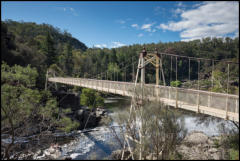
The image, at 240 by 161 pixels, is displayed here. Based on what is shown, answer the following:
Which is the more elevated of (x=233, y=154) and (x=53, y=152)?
(x=233, y=154)

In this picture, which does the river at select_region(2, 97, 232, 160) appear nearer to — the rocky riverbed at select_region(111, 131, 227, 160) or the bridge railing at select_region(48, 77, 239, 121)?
the rocky riverbed at select_region(111, 131, 227, 160)

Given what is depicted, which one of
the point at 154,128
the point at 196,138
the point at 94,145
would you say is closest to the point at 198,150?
Answer: the point at 196,138

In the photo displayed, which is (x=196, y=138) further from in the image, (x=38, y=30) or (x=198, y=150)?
(x=38, y=30)

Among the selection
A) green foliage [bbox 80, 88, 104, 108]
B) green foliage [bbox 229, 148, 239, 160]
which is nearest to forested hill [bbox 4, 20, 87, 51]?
green foliage [bbox 80, 88, 104, 108]

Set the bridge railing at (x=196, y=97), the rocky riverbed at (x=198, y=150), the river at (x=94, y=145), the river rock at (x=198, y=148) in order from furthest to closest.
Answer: the river at (x=94, y=145) → the river rock at (x=198, y=148) → the rocky riverbed at (x=198, y=150) → the bridge railing at (x=196, y=97)

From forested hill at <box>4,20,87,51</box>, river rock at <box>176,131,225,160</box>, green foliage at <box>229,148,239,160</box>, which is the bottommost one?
river rock at <box>176,131,225,160</box>

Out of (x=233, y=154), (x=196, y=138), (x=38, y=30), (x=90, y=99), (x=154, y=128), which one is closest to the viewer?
(x=154, y=128)

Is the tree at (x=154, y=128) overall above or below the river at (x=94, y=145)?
above

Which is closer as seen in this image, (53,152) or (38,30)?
(53,152)

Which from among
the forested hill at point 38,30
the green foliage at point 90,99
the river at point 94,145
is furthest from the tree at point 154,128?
the forested hill at point 38,30

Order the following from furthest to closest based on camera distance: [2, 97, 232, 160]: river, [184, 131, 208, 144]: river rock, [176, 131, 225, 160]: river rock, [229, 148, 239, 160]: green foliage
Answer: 1. [184, 131, 208, 144]: river rock
2. [2, 97, 232, 160]: river
3. [176, 131, 225, 160]: river rock
4. [229, 148, 239, 160]: green foliage

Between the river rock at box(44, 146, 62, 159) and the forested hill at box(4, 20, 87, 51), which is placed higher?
the forested hill at box(4, 20, 87, 51)

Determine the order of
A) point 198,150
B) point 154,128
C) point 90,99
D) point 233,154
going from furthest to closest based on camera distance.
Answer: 1. point 90,99
2. point 198,150
3. point 233,154
4. point 154,128

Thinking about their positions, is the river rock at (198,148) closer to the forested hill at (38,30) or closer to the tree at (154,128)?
the tree at (154,128)
